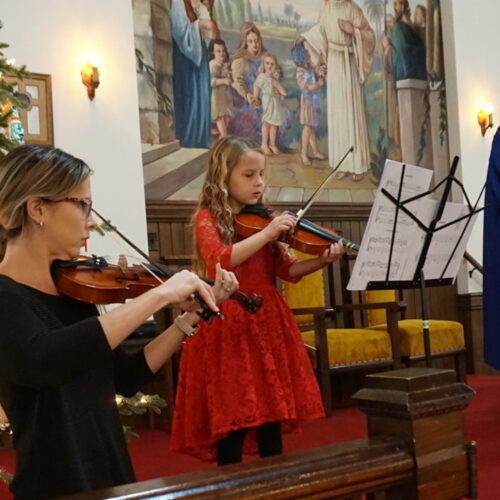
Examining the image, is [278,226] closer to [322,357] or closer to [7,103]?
[7,103]

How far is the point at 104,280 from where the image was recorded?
172 centimetres

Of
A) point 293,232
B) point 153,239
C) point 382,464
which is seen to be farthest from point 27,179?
point 153,239

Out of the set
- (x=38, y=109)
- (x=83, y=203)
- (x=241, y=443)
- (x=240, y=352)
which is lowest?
(x=241, y=443)

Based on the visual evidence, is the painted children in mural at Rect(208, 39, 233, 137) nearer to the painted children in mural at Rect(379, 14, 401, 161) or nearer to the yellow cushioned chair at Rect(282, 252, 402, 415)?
the yellow cushioned chair at Rect(282, 252, 402, 415)

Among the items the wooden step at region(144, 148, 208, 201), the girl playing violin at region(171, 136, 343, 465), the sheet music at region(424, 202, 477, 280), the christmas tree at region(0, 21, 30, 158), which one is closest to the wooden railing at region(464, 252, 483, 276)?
the wooden step at region(144, 148, 208, 201)

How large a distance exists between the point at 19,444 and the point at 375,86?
5.69 meters

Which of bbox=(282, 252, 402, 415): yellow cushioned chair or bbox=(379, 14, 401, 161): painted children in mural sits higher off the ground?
bbox=(379, 14, 401, 161): painted children in mural

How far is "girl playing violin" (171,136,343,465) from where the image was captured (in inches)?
96.9

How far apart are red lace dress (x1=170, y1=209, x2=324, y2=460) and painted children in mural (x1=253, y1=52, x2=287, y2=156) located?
10.9ft

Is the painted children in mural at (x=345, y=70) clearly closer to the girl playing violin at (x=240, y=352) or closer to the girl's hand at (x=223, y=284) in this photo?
the girl playing violin at (x=240, y=352)

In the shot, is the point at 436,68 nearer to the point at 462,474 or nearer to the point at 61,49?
the point at 61,49

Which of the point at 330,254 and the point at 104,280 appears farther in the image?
the point at 330,254

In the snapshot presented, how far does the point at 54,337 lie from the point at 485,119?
636cm

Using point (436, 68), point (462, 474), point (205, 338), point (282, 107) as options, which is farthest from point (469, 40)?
point (462, 474)
